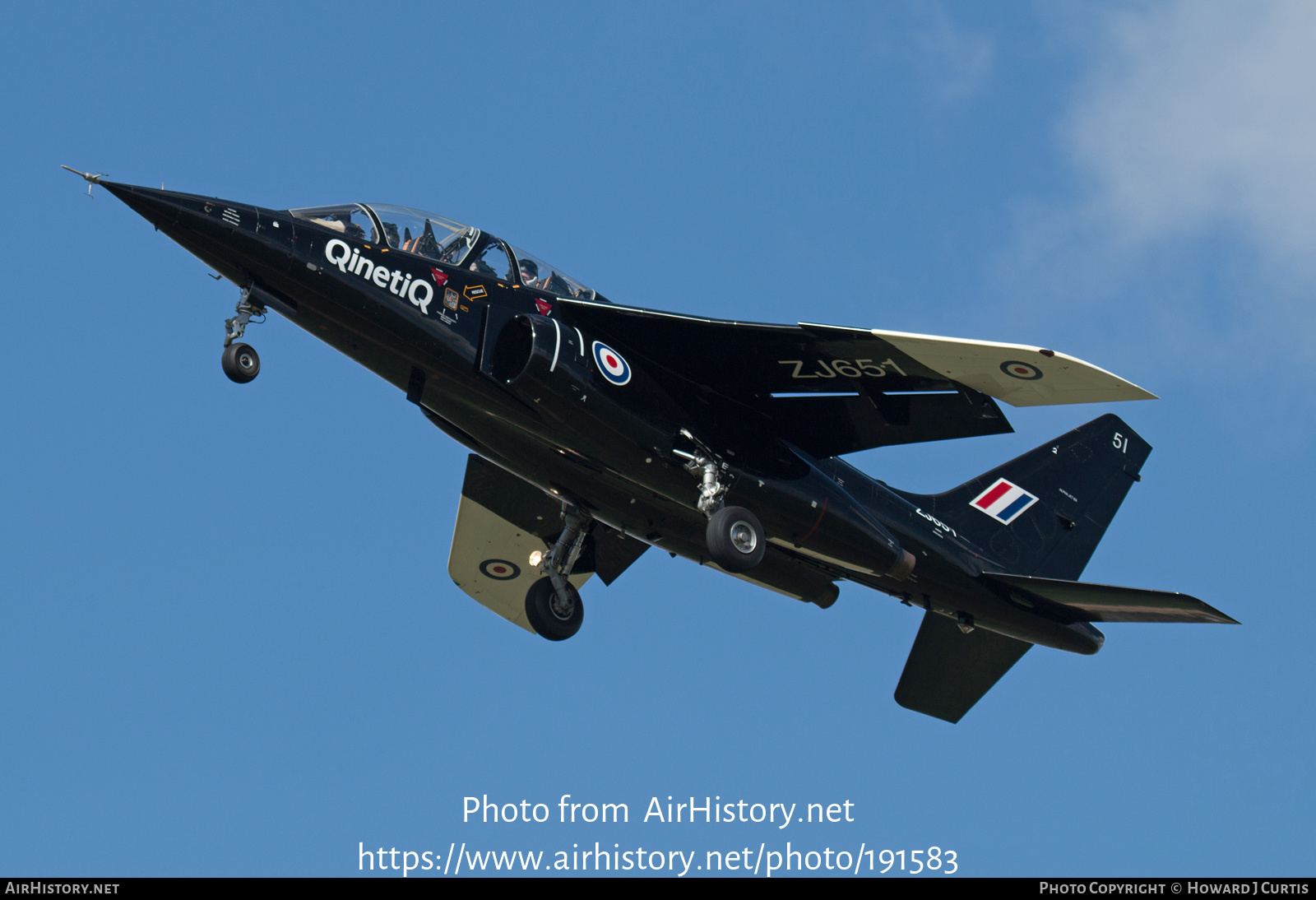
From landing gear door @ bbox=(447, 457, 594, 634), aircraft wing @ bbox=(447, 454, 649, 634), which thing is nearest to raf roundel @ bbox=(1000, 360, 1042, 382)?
aircraft wing @ bbox=(447, 454, 649, 634)

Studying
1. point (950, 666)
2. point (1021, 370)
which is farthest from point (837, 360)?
point (950, 666)

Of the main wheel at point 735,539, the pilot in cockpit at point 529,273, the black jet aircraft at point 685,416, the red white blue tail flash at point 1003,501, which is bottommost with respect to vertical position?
the main wheel at point 735,539

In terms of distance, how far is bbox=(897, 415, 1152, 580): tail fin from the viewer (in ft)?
78.5

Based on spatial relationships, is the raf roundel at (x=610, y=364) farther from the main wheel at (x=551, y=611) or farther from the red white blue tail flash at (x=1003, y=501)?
the red white blue tail flash at (x=1003, y=501)

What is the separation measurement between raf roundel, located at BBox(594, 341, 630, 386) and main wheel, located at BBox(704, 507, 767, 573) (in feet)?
7.55

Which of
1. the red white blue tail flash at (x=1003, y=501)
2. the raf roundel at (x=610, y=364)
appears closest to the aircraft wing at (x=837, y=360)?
the raf roundel at (x=610, y=364)

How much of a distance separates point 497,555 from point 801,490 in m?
6.41

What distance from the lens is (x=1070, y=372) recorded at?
61.6ft

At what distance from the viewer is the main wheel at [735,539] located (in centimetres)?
1992

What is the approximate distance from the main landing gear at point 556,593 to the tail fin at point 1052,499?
5.38 m

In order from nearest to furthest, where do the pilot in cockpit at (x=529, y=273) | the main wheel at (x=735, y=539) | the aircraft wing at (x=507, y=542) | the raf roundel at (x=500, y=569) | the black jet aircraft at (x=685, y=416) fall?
the black jet aircraft at (x=685, y=416) < the main wheel at (x=735, y=539) < the pilot in cockpit at (x=529, y=273) < the aircraft wing at (x=507, y=542) < the raf roundel at (x=500, y=569)

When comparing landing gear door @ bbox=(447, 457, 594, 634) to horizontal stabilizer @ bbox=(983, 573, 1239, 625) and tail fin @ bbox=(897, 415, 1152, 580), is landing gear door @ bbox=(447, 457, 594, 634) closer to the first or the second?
tail fin @ bbox=(897, 415, 1152, 580)

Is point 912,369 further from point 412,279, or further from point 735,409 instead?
point 412,279

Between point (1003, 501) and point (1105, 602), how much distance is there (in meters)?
3.68
